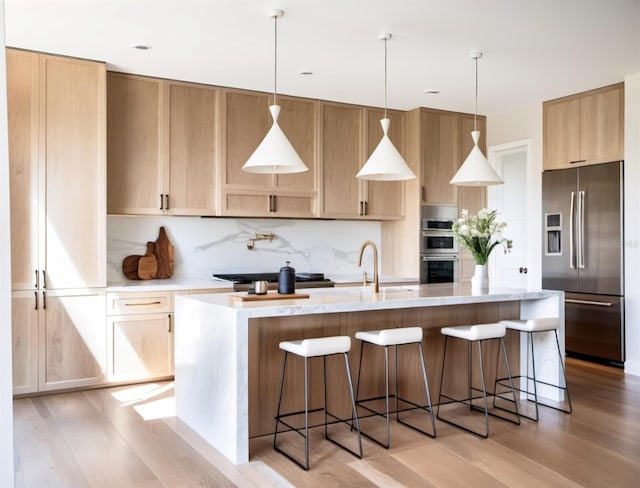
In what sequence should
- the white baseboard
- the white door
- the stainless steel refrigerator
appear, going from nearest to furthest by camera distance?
the white baseboard, the stainless steel refrigerator, the white door

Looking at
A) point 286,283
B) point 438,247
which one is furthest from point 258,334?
point 438,247

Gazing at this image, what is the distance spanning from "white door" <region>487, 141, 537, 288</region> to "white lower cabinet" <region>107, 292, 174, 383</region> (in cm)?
364

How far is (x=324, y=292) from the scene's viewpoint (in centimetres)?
399

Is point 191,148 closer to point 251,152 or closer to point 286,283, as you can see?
point 251,152

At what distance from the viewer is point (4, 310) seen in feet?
5.14

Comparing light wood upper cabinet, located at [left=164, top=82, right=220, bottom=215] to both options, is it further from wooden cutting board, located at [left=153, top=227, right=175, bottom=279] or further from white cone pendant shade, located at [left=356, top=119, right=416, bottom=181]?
white cone pendant shade, located at [left=356, top=119, right=416, bottom=181]

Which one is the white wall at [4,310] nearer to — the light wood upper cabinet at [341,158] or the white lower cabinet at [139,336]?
the white lower cabinet at [139,336]

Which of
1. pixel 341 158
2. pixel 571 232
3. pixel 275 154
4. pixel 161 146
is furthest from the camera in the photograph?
pixel 341 158

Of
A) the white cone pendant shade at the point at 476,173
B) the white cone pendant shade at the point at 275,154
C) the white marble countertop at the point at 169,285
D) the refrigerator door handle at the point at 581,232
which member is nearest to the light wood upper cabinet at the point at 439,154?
the refrigerator door handle at the point at 581,232

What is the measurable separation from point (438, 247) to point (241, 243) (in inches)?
79.7

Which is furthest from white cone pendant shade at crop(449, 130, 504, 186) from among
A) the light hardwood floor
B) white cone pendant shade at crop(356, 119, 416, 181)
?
the light hardwood floor

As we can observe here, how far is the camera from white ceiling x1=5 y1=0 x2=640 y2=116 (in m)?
3.54

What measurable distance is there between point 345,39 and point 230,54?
2.93ft

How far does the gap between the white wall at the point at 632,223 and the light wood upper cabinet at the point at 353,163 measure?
2.10 m
